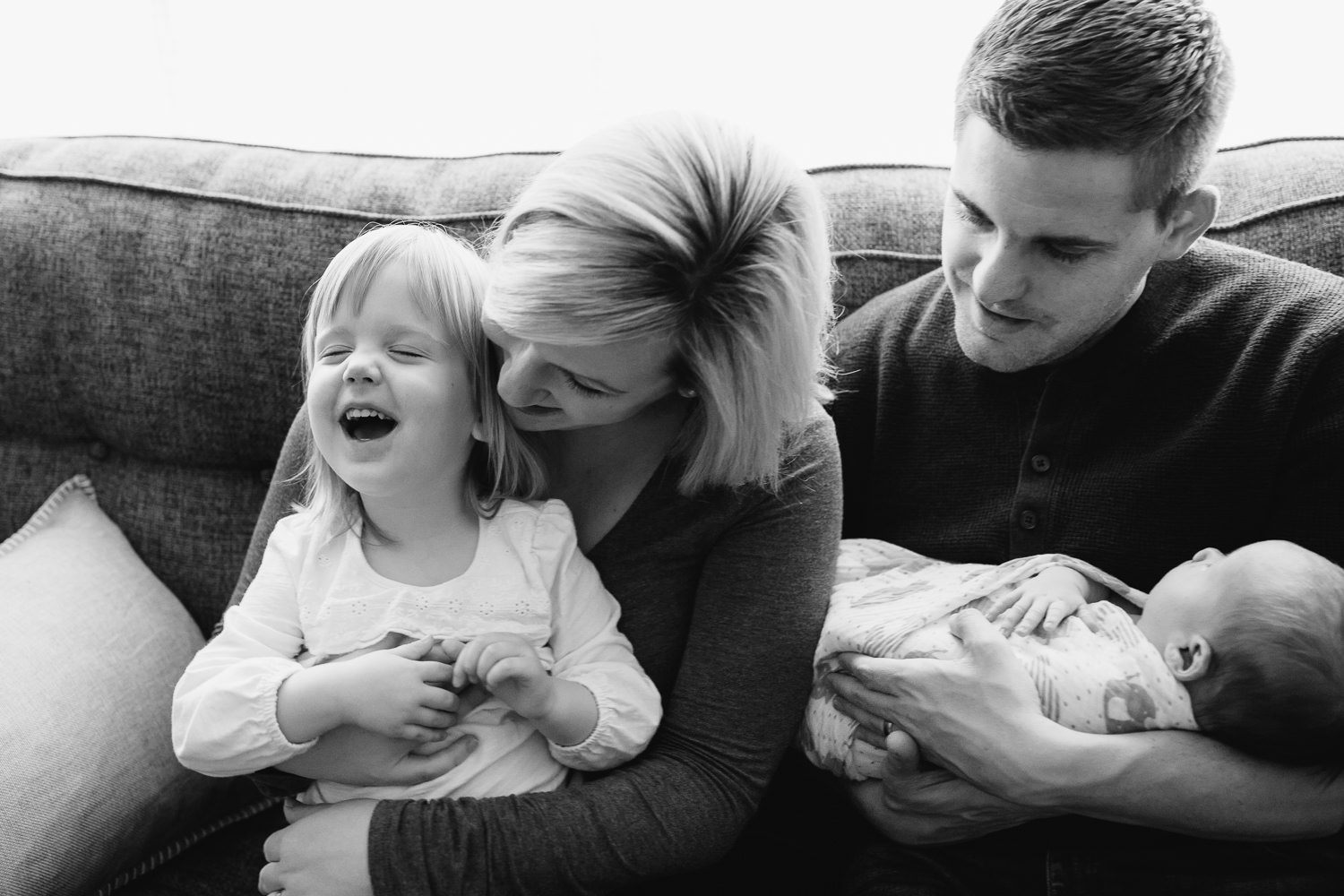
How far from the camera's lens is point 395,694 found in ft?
3.90

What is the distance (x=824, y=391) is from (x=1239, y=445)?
1.65ft

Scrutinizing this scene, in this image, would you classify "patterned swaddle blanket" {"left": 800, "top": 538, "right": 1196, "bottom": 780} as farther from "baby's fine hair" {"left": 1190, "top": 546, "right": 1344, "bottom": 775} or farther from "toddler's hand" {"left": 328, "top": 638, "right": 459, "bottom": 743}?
"toddler's hand" {"left": 328, "top": 638, "right": 459, "bottom": 743}

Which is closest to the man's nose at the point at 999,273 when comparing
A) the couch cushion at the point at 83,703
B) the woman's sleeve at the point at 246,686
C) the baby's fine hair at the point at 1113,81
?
the baby's fine hair at the point at 1113,81

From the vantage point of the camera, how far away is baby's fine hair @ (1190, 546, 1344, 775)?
1.20 meters

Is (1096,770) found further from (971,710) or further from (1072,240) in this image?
(1072,240)

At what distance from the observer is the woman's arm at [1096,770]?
1247mm

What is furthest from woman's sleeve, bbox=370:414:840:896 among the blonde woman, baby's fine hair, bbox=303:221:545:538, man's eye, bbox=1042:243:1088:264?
man's eye, bbox=1042:243:1088:264

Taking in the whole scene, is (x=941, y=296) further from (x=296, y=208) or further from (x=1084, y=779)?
(x=296, y=208)

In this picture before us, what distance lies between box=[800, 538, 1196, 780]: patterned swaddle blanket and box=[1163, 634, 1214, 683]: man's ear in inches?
0.5

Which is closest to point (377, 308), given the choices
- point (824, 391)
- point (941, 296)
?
point (824, 391)

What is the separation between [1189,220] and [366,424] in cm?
98

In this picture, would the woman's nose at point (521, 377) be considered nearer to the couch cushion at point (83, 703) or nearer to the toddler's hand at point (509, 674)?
the toddler's hand at point (509, 674)

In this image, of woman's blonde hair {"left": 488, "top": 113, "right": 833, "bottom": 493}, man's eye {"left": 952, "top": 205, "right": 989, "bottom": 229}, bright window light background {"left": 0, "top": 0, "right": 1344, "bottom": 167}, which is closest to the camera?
woman's blonde hair {"left": 488, "top": 113, "right": 833, "bottom": 493}

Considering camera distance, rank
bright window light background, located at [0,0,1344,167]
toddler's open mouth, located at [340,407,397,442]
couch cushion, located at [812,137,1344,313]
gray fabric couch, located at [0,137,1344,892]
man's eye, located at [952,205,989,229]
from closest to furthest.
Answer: toddler's open mouth, located at [340,407,397,442], man's eye, located at [952,205,989,229], couch cushion, located at [812,137,1344,313], gray fabric couch, located at [0,137,1344,892], bright window light background, located at [0,0,1344,167]
